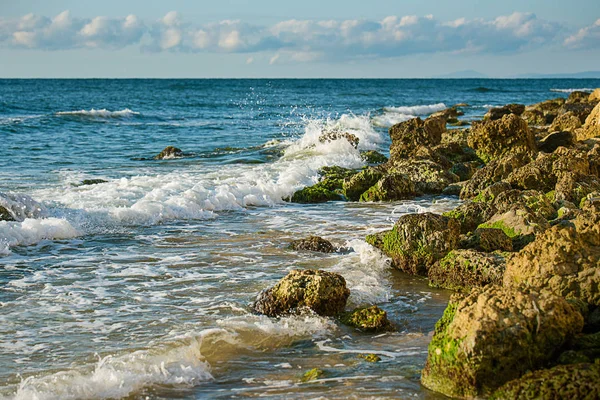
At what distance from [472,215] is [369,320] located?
12.3ft

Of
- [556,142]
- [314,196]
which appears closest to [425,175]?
[314,196]

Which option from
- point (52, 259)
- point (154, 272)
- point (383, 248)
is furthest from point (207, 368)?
point (52, 259)

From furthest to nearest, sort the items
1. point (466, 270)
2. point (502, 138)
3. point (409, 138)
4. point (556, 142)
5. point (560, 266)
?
1. point (409, 138)
2. point (556, 142)
3. point (502, 138)
4. point (466, 270)
5. point (560, 266)

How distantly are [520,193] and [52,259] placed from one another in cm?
662

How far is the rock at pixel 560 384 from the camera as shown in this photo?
4.48 m

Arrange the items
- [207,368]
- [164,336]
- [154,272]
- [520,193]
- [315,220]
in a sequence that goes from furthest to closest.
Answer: [315,220] → [520,193] → [154,272] → [164,336] → [207,368]

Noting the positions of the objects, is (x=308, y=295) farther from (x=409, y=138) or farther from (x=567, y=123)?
(x=567, y=123)

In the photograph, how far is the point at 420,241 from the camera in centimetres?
862

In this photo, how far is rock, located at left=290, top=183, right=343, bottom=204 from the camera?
13.9 metres

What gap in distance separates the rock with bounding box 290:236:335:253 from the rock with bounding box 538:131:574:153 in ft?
29.3

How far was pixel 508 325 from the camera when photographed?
4973 mm

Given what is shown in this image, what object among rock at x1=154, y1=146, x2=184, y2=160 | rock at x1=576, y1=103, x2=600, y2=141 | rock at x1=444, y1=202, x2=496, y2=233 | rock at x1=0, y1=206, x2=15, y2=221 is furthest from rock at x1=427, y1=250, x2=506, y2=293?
rock at x1=154, y1=146, x2=184, y2=160

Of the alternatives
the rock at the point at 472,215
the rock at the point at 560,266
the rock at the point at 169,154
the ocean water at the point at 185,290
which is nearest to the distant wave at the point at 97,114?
the rock at the point at 169,154

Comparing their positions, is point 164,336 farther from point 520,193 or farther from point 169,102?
point 169,102
